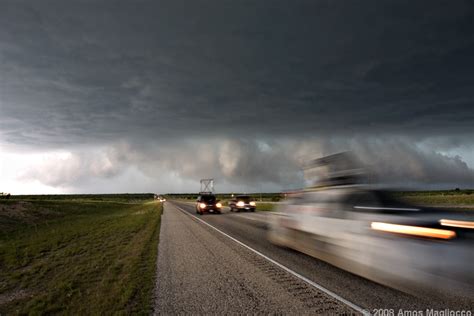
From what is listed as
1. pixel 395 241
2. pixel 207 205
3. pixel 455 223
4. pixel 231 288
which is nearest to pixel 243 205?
pixel 207 205

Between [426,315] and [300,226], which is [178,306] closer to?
[426,315]

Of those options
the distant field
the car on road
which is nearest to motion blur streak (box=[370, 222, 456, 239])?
the car on road

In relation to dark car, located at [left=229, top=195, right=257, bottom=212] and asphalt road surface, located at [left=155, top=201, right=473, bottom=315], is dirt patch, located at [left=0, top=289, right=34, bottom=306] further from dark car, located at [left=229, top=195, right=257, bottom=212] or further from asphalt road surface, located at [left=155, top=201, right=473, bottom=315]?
dark car, located at [left=229, top=195, right=257, bottom=212]

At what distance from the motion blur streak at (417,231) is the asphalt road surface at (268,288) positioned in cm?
108

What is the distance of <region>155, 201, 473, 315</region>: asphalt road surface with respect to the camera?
5.50 meters

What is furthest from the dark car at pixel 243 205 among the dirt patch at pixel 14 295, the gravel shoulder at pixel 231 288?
the dirt patch at pixel 14 295

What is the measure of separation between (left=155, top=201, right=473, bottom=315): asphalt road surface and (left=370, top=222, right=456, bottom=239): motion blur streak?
108 centimetres

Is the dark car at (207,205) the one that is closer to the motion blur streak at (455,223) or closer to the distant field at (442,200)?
the distant field at (442,200)

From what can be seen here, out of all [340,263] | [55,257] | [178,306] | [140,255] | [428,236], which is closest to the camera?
[428,236]

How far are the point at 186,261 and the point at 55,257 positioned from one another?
6.06 m

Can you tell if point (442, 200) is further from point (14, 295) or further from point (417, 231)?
point (14, 295)

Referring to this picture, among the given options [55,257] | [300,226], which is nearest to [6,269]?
[55,257]

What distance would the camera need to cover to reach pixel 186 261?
32.4 ft

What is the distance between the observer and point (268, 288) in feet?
22.0
